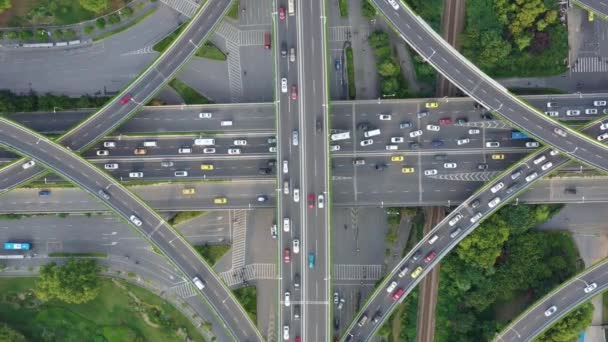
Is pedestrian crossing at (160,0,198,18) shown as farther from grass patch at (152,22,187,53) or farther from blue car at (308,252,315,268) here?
blue car at (308,252,315,268)

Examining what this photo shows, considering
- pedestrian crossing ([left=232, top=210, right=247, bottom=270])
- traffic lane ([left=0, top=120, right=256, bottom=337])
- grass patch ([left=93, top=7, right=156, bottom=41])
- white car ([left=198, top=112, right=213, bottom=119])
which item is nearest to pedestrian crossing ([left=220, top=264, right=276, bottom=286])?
pedestrian crossing ([left=232, top=210, right=247, bottom=270])

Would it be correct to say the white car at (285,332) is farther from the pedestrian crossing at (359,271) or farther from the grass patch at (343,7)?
the grass patch at (343,7)

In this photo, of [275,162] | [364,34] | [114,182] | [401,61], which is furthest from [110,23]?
[401,61]

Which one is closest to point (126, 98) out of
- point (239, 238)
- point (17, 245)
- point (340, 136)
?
point (239, 238)

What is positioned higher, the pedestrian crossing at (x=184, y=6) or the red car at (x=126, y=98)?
the pedestrian crossing at (x=184, y=6)

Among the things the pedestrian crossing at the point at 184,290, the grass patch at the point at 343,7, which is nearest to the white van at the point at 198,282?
the pedestrian crossing at the point at 184,290

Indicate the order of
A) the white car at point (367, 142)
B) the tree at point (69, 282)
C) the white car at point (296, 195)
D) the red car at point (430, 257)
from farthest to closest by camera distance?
the white car at point (367, 142) → the tree at point (69, 282) → the red car at point (430, 257) → the white car at point (296, 195)
